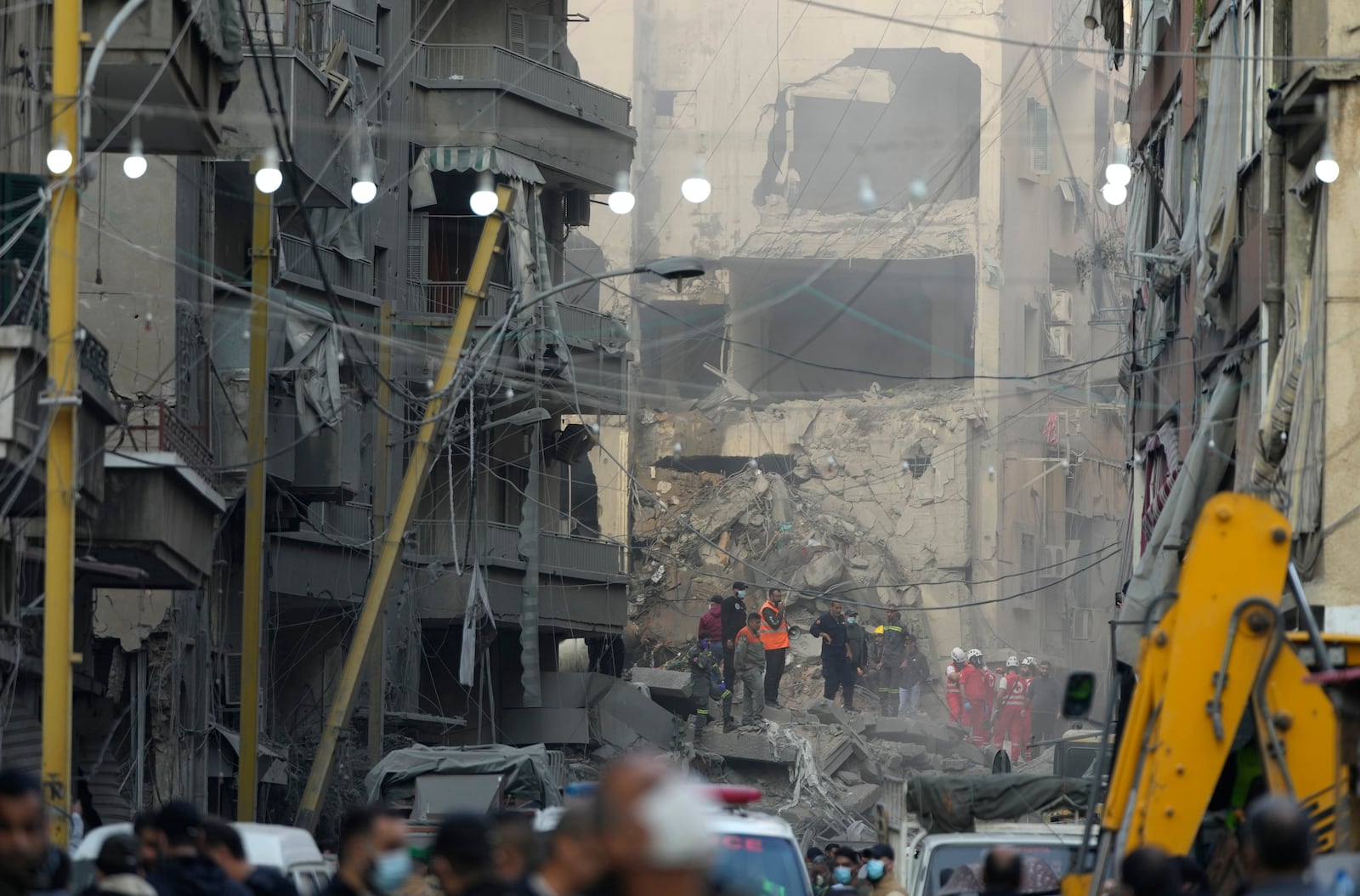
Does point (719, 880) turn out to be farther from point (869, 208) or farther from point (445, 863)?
point (869, 208)

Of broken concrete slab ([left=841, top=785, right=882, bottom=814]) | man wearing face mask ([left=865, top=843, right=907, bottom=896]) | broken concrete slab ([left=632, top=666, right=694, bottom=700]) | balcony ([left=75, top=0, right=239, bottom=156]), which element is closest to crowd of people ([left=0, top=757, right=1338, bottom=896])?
man wearing face mask ([left=865, top=843, right=907, bottom=896])

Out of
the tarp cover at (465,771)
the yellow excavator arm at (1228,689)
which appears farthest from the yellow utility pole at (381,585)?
the yellow excavator arm at (1228,689)

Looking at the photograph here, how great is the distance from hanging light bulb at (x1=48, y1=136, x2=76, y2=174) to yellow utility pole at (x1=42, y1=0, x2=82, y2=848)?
0.02 m

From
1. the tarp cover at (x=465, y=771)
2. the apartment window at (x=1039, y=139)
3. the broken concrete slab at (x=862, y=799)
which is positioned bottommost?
the broken concrete slab at (x=862, y=799)

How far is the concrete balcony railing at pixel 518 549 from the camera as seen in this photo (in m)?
31.2

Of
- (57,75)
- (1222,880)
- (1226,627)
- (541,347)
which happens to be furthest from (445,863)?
(541,347)

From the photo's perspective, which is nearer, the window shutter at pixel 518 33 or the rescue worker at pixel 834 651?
the rescue worker at pixel 834 651

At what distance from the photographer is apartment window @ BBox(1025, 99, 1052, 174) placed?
5172 centimetres

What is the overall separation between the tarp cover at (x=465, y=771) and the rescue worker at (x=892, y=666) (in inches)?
701

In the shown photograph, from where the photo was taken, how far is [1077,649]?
49.6 m

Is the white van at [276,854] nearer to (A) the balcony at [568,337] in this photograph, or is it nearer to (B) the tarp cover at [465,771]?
(B) the tarp cover at [465,771]

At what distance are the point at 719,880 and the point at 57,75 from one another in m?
9.35

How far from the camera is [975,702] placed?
35.7 metres

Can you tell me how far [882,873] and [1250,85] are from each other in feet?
26.4
